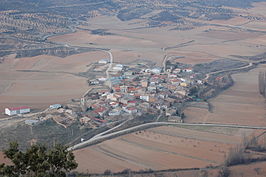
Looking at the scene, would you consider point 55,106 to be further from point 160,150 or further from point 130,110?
point 160,150

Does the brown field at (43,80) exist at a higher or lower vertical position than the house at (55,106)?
lower

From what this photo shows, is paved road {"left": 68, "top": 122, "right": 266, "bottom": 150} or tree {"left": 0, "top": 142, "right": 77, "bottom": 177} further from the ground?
tree {"left": 0, "top": 142, "right": 77, "bottom": 177}

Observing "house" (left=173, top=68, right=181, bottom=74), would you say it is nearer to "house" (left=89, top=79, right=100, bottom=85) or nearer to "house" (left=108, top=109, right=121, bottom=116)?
"house" (left=89, top=79, right=100, bottom=85)

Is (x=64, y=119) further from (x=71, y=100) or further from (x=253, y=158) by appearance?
(x=253, y=158)

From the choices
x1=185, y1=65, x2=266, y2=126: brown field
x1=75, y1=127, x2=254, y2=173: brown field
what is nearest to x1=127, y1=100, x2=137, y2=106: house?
x1=185, y1=65, x2=266, y2=126: brown field

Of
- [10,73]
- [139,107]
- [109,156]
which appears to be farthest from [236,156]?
[10,73]

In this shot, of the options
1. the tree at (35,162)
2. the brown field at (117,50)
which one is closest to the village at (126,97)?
the brown field at (117,50)

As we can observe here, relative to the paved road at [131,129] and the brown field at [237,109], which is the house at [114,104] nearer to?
the paved road at [131,129]
